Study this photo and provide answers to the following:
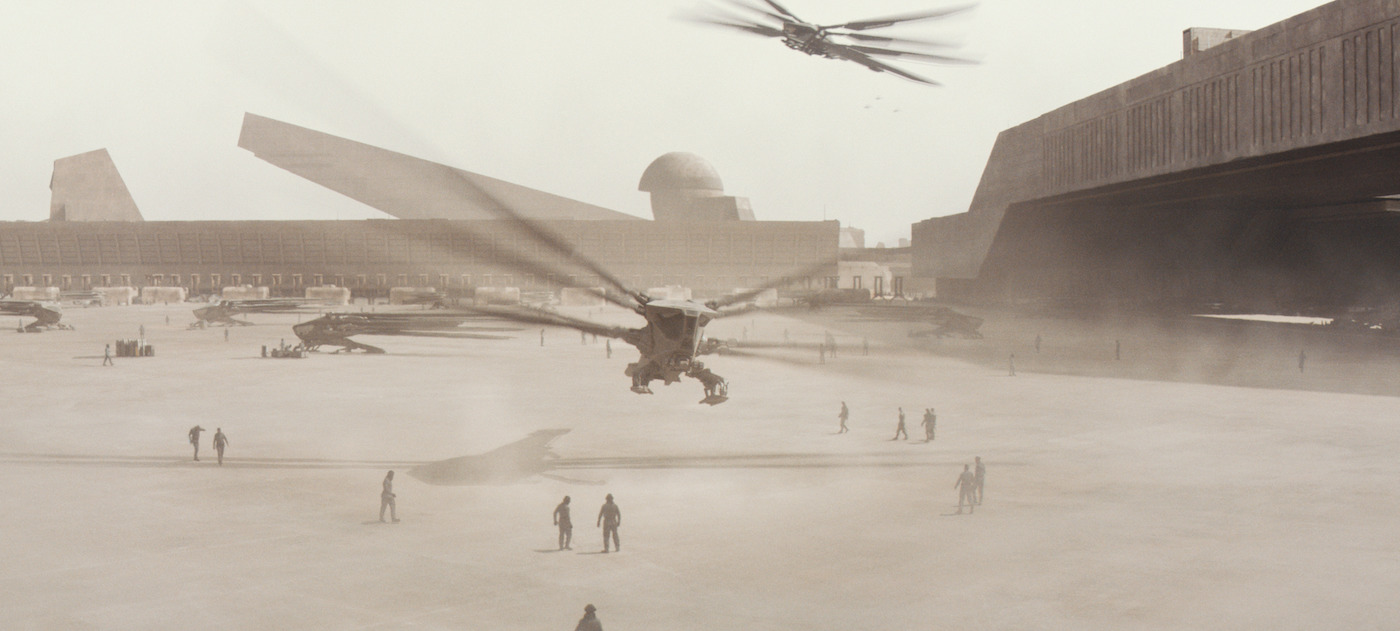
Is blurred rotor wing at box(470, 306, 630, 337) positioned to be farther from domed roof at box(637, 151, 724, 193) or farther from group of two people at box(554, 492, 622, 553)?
domed roof at box(637, 151, 724, 193)

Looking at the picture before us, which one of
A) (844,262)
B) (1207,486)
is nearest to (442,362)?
(1207,486)

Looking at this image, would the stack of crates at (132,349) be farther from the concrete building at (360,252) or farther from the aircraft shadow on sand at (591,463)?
the concrete building at (360,252)

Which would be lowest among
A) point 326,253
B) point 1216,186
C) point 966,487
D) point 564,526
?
point 564,526

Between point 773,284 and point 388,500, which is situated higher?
point 773,284

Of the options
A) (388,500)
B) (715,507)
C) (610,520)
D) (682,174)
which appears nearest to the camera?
(610,520)

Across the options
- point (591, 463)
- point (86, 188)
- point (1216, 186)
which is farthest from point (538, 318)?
point (86, 188)

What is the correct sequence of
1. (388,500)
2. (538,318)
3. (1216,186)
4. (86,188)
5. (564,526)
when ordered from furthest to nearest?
(86,188)
(1216,186)
(388,500)
(564,526)
(538,318)

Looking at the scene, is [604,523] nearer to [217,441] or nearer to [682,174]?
[217,441]
